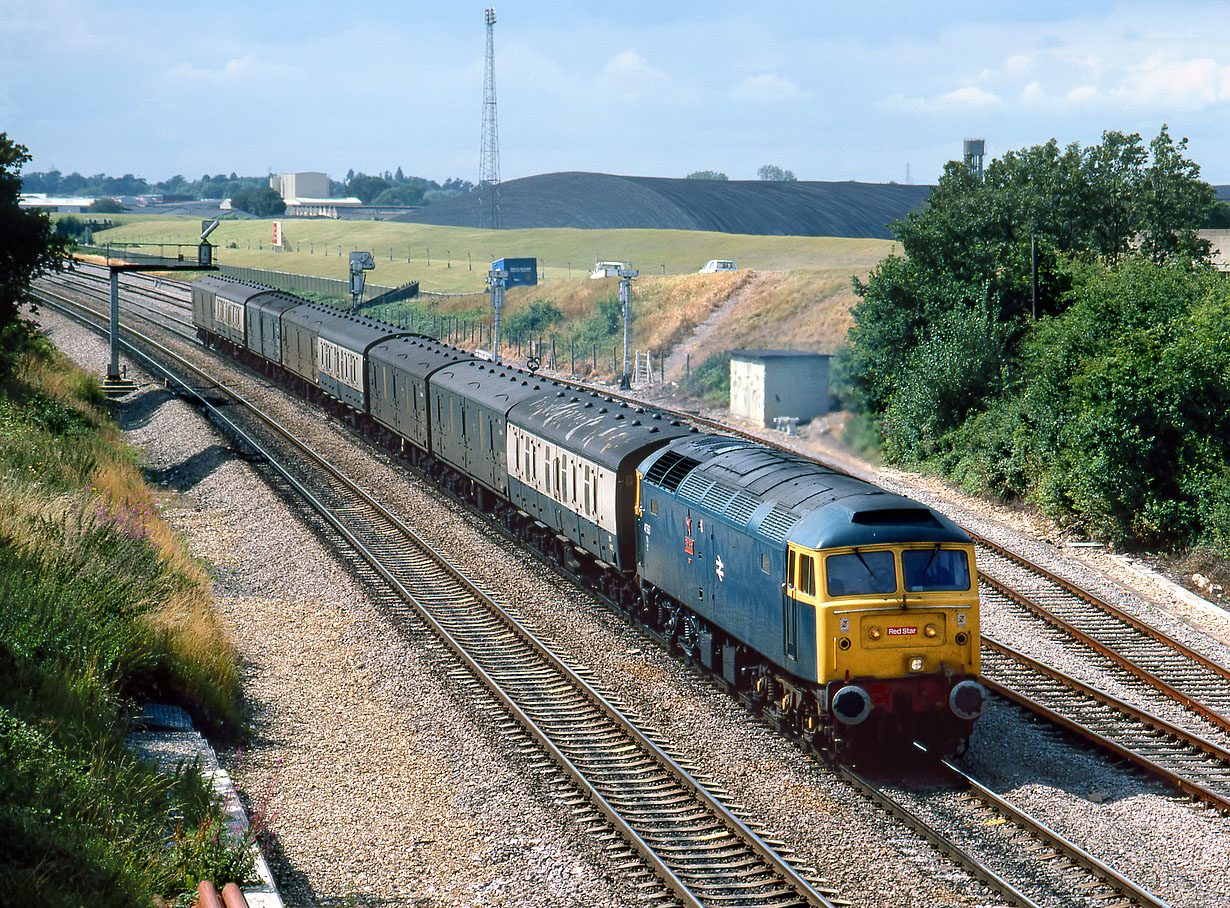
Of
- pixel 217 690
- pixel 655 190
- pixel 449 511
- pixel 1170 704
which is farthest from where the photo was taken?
pixel 655 190

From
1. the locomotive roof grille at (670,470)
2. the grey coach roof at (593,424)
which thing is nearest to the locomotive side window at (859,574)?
the locomotive roof grille at (670,470)

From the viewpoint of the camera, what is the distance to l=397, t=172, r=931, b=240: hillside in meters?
124

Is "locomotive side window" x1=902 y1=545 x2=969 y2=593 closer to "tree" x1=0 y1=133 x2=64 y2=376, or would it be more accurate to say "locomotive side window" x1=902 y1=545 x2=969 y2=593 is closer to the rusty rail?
the rusty rail

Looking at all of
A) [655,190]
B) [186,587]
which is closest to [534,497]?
[186,587]

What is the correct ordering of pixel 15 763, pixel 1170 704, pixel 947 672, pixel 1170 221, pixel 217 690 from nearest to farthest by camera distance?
pixel 15 763 → pixel 947 672 → pixel 217 690 → pixel 1170 704 → pixel 1170 221

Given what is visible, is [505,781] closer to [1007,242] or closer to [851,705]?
[851,705]

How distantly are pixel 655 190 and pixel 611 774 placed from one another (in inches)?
4806

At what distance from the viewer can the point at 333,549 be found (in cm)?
2605

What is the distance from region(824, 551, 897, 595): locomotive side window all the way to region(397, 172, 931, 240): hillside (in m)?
110

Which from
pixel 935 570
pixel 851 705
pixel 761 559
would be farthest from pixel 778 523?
pixel 851 705

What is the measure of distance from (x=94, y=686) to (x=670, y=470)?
889 cm

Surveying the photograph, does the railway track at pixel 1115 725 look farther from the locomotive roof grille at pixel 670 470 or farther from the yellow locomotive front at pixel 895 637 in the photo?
the locomotive roof grille at pixel 670 470

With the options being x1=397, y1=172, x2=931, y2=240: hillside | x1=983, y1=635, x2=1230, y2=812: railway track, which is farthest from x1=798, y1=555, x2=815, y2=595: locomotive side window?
x1=397, y1=172, x2=931, y2=240: hillside

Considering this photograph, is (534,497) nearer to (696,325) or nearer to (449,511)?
(449,511)
